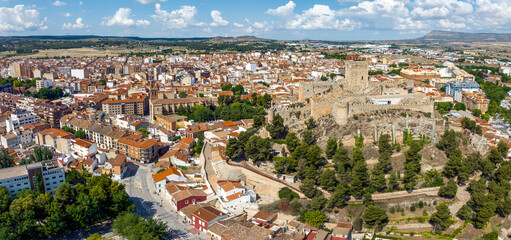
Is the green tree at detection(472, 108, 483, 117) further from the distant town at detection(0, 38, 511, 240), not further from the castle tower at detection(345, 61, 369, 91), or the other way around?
the castle tower at detection(345, 61, 369, 91)

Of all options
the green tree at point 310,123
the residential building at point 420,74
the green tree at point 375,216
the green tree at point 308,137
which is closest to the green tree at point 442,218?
the green tree at point 375,216

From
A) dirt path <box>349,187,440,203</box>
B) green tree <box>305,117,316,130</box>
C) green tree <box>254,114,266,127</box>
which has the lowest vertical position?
dirt path <box>349,187,440,203</box>

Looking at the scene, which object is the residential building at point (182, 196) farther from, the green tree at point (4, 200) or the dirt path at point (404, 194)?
the dirt path at point (404, 194)

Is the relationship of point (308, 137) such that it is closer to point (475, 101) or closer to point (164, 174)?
point (164, 174)

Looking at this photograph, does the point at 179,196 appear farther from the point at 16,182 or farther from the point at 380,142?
the point at 380,142

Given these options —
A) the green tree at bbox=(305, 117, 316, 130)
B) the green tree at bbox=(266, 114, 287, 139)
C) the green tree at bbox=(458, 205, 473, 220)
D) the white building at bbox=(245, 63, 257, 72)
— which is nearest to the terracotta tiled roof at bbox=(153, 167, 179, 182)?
the green tree at bbox=(266, 114, 287, 139)

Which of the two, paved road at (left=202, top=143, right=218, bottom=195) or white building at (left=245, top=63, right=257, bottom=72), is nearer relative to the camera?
paved road at (left=202, top=143, right=218, bottom=195)

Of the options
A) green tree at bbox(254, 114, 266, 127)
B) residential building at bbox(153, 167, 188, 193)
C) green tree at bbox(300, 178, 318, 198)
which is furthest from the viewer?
green tree at bbox(254, 114, 266, 127)
